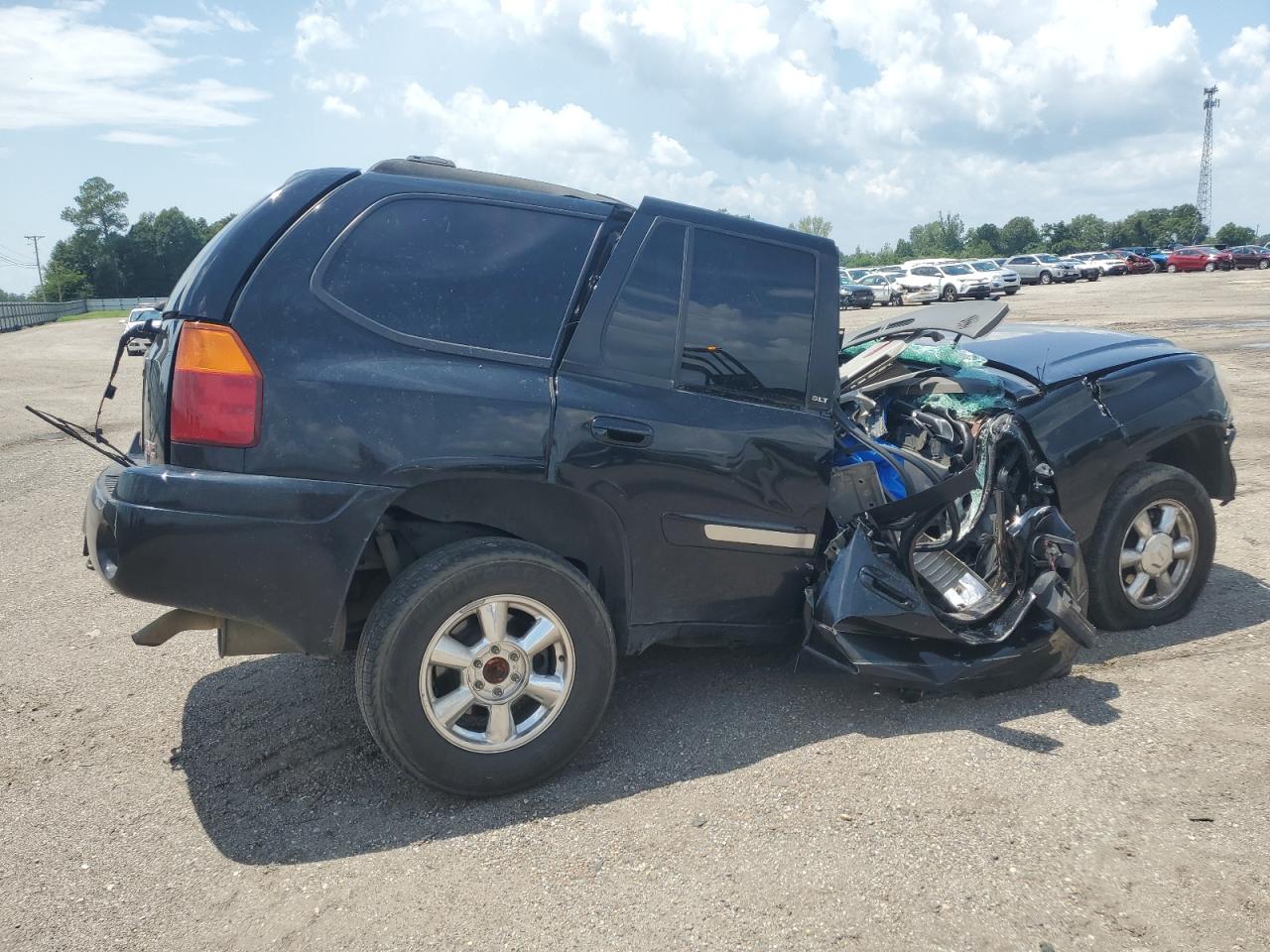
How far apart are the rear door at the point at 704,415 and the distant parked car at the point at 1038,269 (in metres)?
51.0

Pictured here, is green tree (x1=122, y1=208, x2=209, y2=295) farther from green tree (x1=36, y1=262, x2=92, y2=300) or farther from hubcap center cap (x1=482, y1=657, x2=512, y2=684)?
hubcap center cap (x1=482, y1=657, x2=512, y2=684)

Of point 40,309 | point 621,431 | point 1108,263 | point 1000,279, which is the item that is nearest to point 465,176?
point 621,431

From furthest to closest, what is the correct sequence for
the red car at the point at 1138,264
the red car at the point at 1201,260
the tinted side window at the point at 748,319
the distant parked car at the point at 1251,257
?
the red car at the point at 1138,264, the red car at the point at 1201,260, the distant parked car at the point at 1251,257, the tinted side window at the point at 748,319

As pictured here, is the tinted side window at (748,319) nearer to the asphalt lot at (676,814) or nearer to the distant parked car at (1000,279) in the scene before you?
Answer: the asphalt lot at (676,814)

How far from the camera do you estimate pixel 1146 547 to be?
4.67 m

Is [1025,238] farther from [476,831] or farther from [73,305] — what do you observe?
[476,831]

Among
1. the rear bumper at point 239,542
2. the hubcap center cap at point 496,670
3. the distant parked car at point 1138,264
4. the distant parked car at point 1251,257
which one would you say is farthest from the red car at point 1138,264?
the rear bumper at point 239,542

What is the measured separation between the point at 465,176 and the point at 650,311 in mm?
838

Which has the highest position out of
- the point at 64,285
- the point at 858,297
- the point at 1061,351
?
the point at 858,297

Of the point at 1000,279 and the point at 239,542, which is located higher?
the point at 1000,279

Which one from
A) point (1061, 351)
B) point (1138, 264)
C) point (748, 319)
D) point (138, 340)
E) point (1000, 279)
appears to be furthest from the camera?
point (1138, 264)

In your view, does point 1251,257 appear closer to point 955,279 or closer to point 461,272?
point 955,279

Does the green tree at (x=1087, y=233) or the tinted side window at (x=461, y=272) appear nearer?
the tinted side window at (x=461, y=272)

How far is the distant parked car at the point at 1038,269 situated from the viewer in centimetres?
5088
